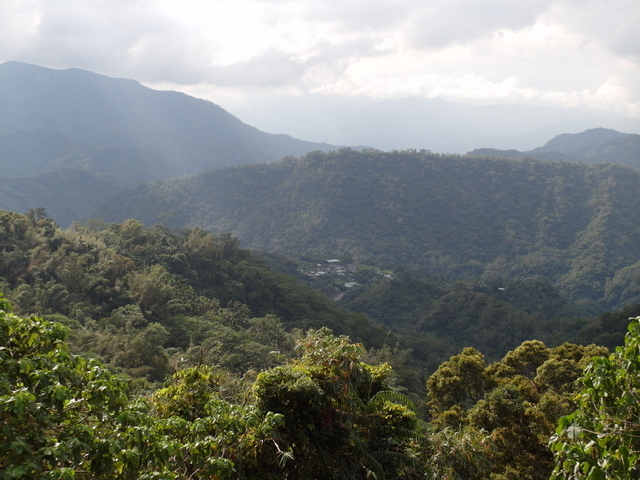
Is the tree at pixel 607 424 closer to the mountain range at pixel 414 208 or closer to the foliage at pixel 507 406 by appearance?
the foliage at pixel 507 406

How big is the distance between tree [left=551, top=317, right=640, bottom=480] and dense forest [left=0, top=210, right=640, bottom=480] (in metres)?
0.02

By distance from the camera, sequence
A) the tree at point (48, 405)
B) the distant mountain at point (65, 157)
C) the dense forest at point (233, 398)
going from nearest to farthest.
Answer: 1. the tree at point (48, 405)
2. the dense forest at point (233, 398)
3. the distant mountain at point (65, 157)

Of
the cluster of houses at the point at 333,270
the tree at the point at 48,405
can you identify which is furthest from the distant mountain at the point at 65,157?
the tree at the point at 48,405

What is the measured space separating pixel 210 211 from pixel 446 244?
49.5m

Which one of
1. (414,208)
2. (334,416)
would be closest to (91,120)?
(414,208)

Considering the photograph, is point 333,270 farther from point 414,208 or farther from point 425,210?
point 425,210

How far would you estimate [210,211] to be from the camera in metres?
101

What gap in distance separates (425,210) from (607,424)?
94772mm

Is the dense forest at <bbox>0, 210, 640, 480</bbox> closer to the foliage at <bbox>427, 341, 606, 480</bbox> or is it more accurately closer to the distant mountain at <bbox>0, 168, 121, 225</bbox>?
the foliage at <bbox>427, 341, 606, 480</bbox>

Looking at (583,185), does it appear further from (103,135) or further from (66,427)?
(103,135)

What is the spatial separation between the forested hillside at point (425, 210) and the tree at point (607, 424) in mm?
74171

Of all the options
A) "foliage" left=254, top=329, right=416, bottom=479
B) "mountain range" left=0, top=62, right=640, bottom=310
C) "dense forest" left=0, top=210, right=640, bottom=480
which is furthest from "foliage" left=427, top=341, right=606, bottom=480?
"mountain range" left=0, top=62, right=640, bottom=310

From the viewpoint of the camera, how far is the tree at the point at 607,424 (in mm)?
2793

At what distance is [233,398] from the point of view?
6438 mm
